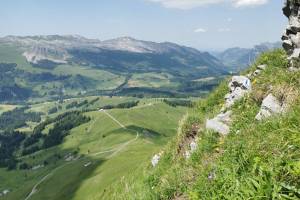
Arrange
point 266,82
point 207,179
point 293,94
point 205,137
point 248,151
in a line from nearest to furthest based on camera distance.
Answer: point 248,151, point 207,179, point 293,94, point 205,137, point 266,82

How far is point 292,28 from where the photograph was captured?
22.7 metres

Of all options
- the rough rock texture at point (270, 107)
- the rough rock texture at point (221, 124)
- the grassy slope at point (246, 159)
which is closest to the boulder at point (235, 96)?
the grassy slope at point (246, 159)

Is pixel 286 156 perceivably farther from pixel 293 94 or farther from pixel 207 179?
pixel 293 94

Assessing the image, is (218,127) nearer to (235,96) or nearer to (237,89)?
(235,96)

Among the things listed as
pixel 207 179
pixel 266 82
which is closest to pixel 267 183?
pixel 207 179

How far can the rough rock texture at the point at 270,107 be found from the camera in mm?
15606

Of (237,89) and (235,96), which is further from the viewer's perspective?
(237,89)

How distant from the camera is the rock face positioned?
22.2 m

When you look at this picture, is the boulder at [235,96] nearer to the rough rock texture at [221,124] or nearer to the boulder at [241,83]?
the boulder at [241,83]

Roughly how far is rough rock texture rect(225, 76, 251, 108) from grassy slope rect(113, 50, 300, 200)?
2.98 feet

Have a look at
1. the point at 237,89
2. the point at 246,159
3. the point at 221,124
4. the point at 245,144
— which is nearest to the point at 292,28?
the point at 237,89

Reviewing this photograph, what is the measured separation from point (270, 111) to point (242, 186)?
25.6 ft

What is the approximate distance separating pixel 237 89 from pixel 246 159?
1220 cm

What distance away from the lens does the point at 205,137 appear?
16812 mm
